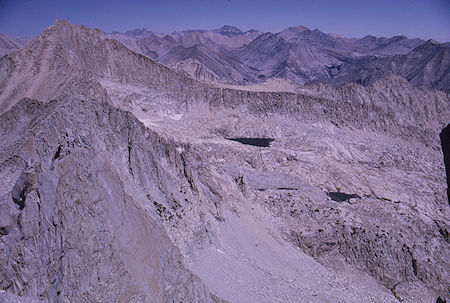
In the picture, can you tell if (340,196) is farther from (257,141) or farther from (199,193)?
(199,193)

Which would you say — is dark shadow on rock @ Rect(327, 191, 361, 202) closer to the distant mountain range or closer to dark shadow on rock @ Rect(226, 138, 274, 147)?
dark shadow on rock @ Rect(226, 138, 274, 147)

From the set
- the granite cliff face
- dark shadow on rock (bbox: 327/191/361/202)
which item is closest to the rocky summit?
dark shadow on rock (bbox: 327/191/361/202)

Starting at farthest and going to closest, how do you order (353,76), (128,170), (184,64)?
(353,76)
(184,64)
(128,170)

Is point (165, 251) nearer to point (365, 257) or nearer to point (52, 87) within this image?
point (365, 257)

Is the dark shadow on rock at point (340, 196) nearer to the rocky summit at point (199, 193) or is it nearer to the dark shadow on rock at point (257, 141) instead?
the rocky summit at point (199, 193)

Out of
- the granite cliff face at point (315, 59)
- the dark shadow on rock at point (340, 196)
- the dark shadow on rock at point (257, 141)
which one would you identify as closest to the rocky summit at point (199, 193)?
the dark shadow on rock at point (340, 196)

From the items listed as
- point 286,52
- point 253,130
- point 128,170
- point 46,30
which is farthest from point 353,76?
point 128,170
